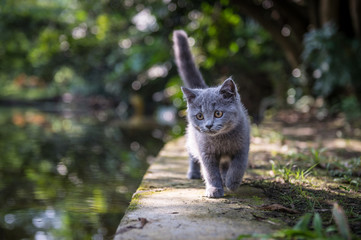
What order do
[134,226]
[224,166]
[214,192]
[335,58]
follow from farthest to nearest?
[335,58] < [224,166] < [214,192] < [134,226]

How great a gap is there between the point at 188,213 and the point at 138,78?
10530mm

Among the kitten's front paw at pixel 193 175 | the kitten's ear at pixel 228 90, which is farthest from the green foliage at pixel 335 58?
the kitten's ear at pixel 228 90

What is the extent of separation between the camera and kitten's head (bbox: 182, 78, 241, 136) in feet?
7.93

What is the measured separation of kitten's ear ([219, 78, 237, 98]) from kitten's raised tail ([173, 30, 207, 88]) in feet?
2.42

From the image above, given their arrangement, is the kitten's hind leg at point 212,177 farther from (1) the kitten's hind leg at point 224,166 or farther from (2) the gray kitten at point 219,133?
(1) the kitten's hind leg at point 224,166

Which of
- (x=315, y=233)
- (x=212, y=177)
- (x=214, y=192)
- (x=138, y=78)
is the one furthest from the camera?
(x=138, y=78)

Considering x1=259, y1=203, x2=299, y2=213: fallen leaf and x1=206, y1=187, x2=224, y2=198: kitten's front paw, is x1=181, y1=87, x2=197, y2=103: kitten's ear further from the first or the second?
x1=259, y1=203, x2=299, y2=213: fallen leaf

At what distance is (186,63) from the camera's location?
125 inches

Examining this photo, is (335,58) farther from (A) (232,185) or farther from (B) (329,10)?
(A) (232,185)

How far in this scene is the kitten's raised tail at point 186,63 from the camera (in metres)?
3.18

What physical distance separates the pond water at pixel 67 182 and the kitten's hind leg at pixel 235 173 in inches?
30.3

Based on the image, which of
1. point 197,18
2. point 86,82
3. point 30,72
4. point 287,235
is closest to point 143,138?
point 197,18

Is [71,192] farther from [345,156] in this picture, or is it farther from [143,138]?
[143,138]

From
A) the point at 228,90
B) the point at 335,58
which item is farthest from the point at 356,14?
the point at 228,90
